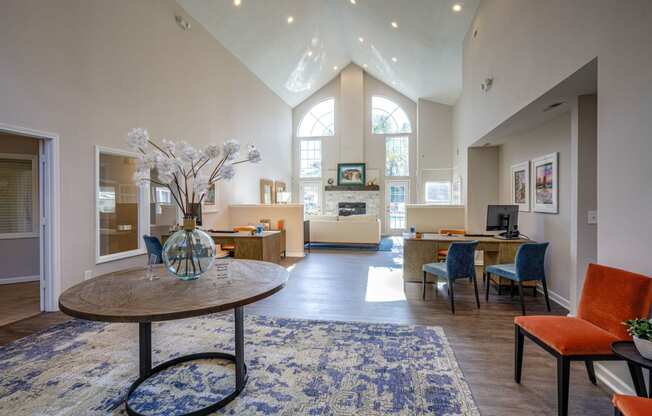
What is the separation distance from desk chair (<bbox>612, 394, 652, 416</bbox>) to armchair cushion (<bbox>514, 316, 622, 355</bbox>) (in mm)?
518

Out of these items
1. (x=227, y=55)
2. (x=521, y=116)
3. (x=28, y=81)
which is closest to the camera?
(x=28, y=81)

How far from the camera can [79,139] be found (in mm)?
3818

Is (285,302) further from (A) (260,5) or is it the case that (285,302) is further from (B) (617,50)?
(A) (260,5)

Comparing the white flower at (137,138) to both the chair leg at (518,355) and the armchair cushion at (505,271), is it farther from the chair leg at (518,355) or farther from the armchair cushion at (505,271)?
the armchair cushion at (505,271)

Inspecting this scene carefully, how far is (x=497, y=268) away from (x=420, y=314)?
46.9 inches

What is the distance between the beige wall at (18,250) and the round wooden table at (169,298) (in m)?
4.27

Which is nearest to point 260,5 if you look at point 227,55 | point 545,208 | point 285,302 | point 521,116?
point 227,55

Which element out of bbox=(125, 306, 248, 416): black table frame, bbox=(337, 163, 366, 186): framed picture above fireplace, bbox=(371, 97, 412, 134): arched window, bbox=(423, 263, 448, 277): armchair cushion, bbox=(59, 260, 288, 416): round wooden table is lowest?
bbox=(125, 306, 248, 416): black table frame

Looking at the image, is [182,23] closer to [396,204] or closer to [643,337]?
[643,337]

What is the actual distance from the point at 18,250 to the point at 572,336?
6.80m

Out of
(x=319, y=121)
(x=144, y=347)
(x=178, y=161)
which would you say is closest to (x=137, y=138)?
(x=178, y=161)

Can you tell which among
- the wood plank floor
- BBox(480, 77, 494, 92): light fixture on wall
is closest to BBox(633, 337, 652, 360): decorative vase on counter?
the wood plank floor

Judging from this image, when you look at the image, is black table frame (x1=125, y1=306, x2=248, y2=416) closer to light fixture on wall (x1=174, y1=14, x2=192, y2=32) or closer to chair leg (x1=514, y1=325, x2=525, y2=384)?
chair leg (x1=514, y1=325, x2=525, y2=384)

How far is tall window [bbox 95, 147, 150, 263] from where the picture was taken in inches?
164
